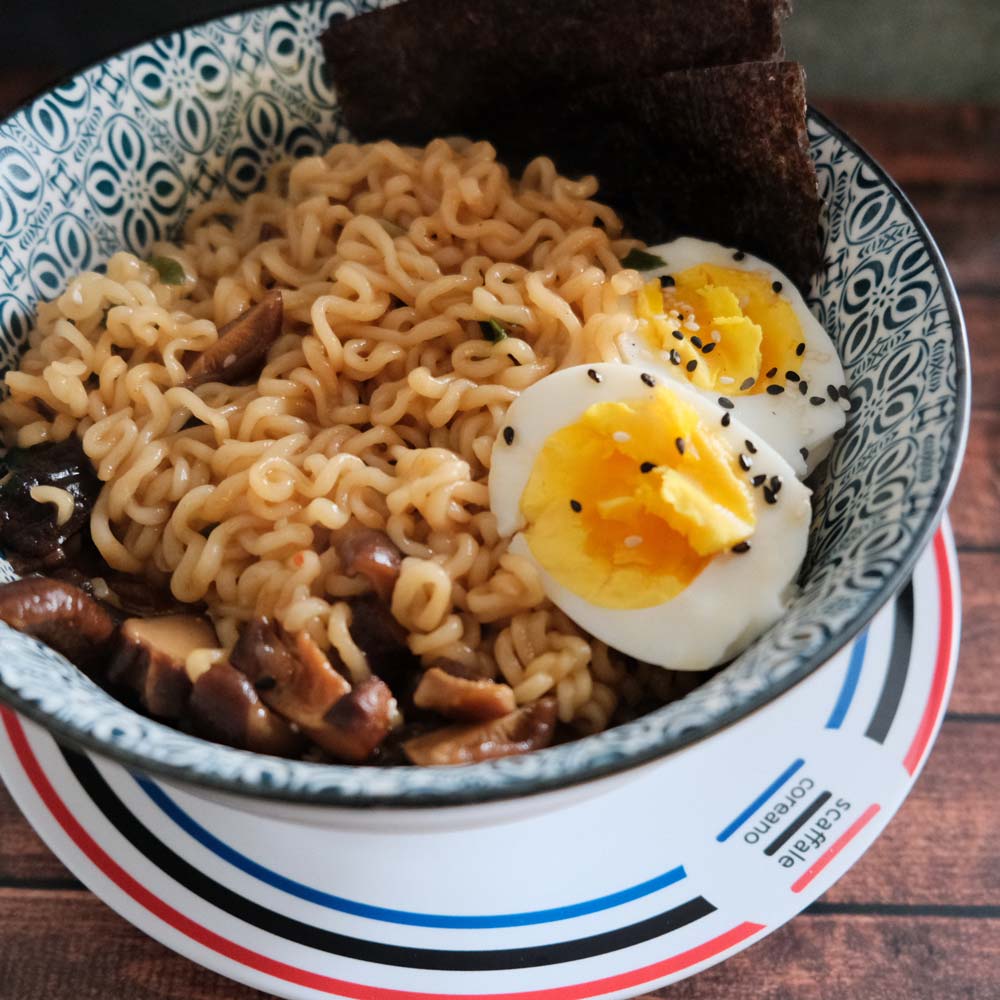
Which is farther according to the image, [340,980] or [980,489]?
[980,489]

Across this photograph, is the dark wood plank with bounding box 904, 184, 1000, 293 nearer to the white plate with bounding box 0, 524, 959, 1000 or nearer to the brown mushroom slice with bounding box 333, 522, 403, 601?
the white plate with bounding box 0, 524, 959, 1000

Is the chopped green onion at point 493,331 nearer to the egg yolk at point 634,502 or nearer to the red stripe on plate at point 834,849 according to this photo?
the egg yolk at point 634,502

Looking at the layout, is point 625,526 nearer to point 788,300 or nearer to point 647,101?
point 788,300

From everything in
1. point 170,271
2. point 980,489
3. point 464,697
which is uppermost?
point 170,271

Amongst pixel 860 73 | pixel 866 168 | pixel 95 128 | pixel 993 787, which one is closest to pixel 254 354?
pixel 95 128

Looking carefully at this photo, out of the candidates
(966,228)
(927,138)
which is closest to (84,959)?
(966,228)

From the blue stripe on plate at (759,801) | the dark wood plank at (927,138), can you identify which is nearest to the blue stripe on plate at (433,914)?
the blue stripe on plate at (759,801)

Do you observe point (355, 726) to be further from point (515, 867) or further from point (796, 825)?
point (796, 825)
